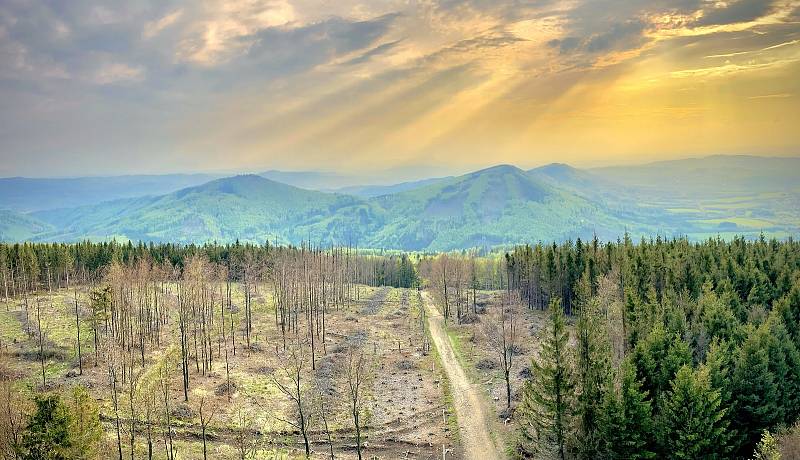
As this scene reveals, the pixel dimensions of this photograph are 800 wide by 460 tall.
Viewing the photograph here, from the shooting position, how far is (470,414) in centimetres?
6112

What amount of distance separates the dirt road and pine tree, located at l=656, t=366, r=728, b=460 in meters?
16.1

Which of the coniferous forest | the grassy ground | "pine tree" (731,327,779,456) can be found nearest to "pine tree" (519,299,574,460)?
the coniferous forest

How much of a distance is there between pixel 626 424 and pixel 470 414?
75.6ft

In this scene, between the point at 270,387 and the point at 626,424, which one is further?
the point at 270,387

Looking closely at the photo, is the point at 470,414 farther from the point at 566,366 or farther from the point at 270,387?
the point at 270,387

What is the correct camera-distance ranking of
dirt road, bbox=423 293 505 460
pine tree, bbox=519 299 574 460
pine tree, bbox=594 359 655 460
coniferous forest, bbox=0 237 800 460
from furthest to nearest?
dirt road, bbox=423 293 505 460 < pine tree, bbox=519 299 574 460 < coniferous forest, bbox=0 237 800 460 < pine tree, bbox=594 359 655 460

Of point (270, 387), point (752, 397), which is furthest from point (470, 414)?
point (752, 397)

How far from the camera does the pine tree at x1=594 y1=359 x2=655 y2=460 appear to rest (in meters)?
41.3

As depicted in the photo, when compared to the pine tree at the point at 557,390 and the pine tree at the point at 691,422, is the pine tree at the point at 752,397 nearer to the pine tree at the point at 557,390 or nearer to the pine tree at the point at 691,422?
the pine tree at the point at 691,422

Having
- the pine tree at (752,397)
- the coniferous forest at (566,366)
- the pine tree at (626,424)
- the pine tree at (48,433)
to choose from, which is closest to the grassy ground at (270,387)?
the coniferous forest at (566,366)

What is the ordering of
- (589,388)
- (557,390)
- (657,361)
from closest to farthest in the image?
1. (589,388)
2. (557,390)
3. (657,361)

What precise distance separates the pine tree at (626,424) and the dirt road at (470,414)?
12334mm

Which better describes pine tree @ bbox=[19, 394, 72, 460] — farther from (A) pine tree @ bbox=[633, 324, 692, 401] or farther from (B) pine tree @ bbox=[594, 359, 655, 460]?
(A) pine tree @ bbox=[633, 324, 692, 401]

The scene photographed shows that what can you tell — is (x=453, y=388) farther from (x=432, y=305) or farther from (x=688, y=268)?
(x=432, y=305)
